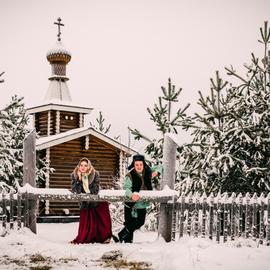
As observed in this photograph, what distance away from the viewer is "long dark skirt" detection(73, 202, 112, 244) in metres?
9.34

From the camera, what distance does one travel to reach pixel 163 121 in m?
14.6

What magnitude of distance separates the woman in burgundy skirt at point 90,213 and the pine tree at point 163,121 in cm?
466

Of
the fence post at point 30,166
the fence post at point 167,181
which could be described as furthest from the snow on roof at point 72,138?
the fence post at point 30,166

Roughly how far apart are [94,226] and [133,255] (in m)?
1.53

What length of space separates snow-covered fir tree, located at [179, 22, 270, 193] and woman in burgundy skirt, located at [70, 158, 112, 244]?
334cm

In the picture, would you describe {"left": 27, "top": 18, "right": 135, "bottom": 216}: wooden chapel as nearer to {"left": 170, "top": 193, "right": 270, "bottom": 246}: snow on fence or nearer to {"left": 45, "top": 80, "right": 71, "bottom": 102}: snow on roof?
{"left": 45, "top": 80, "right": 71, "bottom": 102}: snow on roof

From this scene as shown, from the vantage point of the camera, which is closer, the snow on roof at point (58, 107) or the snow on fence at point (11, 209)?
the snow on fence at point (11, 209)

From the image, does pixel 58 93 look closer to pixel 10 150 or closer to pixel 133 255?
pixel 10 150

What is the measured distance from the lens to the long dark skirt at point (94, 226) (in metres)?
9.34

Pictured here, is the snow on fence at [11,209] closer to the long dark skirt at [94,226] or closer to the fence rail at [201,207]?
the fence rail at [201,207]

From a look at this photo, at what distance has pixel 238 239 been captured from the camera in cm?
929

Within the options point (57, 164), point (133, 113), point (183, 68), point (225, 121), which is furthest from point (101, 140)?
point (183, 68)

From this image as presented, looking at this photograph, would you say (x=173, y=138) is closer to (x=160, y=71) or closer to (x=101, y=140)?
(x=101, y=140)

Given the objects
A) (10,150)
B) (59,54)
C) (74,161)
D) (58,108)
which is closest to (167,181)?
(10,150)
